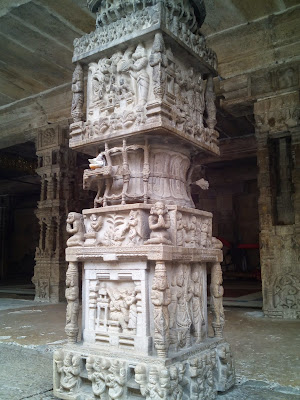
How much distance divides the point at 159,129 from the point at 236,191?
536 inches

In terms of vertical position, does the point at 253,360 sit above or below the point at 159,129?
below

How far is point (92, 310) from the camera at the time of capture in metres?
3.72

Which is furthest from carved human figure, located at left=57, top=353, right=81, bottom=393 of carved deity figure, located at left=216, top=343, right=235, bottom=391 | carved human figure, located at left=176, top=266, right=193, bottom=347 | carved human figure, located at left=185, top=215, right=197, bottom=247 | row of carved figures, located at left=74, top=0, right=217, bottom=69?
row of carved figures, located at left=74, top=0, right=217, bottom=69

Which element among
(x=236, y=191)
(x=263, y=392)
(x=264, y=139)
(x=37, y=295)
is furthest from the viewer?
(x=236, y=191)

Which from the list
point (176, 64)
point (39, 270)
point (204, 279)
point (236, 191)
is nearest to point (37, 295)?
point (39, 270)

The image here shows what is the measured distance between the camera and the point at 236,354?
15.9 ft

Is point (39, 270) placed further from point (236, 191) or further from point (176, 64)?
point (236, 191)

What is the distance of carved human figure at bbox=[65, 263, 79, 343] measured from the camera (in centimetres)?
372

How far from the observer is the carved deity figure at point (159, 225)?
3.34 metres

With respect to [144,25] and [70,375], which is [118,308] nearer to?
[70,375]

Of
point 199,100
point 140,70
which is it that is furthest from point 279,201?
point 140,70

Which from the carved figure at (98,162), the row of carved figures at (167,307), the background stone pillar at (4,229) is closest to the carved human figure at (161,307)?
the row of carved figures at (167,307)

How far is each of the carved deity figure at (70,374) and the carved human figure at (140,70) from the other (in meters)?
2.44

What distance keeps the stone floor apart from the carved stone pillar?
0.61 m
